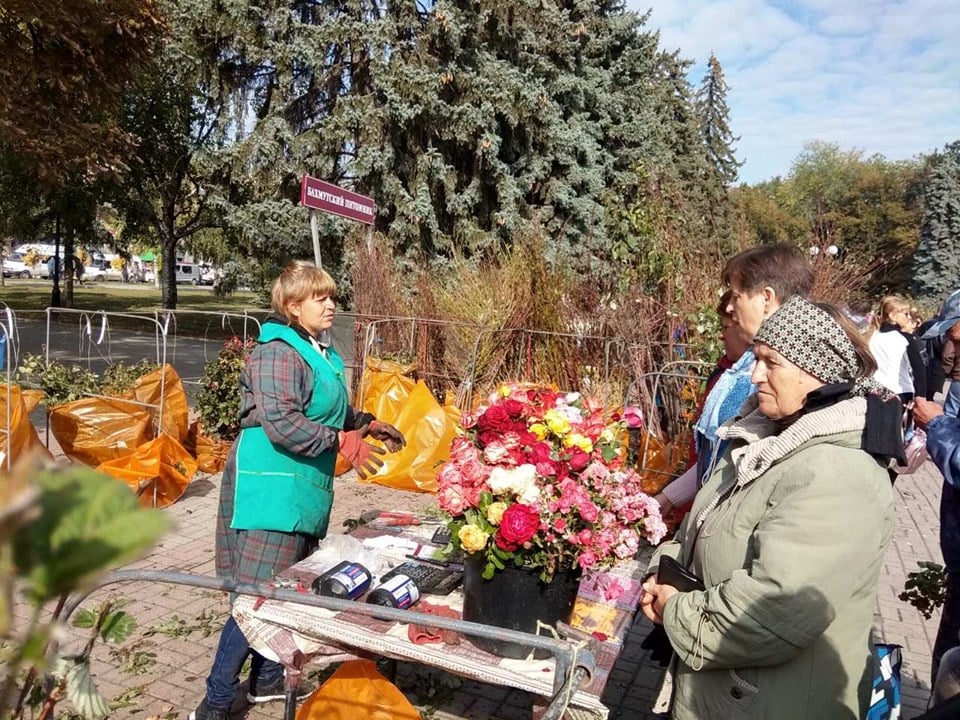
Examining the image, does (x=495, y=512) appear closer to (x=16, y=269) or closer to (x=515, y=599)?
(x=515, y=599)

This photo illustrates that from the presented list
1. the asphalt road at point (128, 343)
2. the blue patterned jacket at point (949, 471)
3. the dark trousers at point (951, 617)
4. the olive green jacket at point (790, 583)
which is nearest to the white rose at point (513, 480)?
the olive green jacket at point (790, 583)

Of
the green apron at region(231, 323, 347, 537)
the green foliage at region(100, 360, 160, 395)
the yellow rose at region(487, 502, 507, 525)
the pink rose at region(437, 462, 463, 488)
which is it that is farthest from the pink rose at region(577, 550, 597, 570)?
the green foliage at region(100, 360, 160, 395)

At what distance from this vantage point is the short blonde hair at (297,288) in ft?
9.02

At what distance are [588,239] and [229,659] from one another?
15253 mm

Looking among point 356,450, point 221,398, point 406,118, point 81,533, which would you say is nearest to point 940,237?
point 406,118

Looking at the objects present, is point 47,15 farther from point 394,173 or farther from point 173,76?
point 173,76

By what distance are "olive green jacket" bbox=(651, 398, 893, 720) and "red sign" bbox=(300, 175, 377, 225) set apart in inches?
153

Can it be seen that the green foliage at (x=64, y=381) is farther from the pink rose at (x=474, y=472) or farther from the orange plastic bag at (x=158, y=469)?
the pink rose at (x=474, y=472)

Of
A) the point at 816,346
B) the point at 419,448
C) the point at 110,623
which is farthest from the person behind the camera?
the point at 419,448

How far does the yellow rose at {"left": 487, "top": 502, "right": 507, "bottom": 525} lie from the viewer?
195cm

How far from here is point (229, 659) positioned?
268cm

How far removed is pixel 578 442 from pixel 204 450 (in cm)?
516

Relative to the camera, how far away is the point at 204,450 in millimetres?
6391

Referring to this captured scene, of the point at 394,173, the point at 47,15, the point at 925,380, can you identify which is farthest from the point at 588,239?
the point at 47,15
